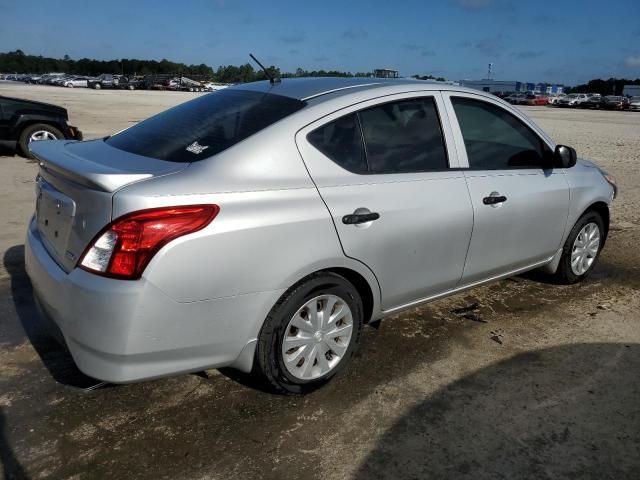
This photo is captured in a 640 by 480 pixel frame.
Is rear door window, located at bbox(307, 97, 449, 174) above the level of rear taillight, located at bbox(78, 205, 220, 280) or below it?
above

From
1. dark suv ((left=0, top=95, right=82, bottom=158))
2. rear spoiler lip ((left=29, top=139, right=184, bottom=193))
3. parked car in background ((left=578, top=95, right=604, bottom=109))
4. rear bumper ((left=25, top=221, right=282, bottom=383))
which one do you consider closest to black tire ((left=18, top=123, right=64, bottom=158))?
dark suv ((left=0, top=95, right=82, bottom=158))

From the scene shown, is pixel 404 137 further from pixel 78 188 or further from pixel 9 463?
pixel 9 463

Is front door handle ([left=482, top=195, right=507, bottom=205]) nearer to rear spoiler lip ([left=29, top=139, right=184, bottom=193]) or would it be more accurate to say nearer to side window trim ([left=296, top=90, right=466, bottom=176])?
side window trim ([left=296, top=90, right=466, bottom=176])

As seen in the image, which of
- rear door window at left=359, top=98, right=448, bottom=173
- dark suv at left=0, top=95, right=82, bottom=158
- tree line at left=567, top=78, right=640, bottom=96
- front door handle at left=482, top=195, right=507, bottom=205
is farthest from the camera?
tree line at left=567, top=78, right=640, bottom=96

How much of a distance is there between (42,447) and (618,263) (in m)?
5.35

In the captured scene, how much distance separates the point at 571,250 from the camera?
15.0 ft

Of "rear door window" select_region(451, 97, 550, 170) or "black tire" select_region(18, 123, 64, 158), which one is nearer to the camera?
"rear door window" select_region(451, 97, 550, 170)

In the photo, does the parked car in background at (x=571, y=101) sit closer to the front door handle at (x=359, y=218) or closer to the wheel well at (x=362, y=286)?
the wheel well at (x=362, y=286)

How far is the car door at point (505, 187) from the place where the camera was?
3.59 meters

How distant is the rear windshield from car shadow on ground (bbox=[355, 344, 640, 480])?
5.57ft

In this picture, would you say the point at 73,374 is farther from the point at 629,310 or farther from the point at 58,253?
the point at 629,310

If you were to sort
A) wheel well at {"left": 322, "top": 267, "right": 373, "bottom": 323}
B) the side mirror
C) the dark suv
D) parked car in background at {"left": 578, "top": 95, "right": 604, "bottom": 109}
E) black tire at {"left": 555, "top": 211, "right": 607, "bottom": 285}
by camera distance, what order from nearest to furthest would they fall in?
wheel well at {"left": 322, "top": 267, "right": 373, "bottom": 323} → the side mirror → black tire at {"left": 555, "top": 211, "right": 607, "bottom": 285} → the dark suv → parked car in background at {"left": 578, "top": 95, "right": 604, "bottom": 109}

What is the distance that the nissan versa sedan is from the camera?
238 cm

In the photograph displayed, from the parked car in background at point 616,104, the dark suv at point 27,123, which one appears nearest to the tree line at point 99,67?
the parked car in background at point 616,104
